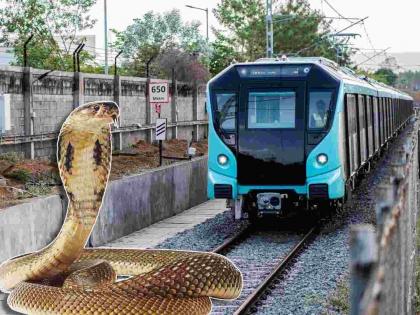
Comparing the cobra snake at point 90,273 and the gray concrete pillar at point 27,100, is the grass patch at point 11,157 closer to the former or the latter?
the gray concrete pillar at point 27,100

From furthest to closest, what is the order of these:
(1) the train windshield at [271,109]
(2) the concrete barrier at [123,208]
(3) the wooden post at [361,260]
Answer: (1) the train windshield at [271,109] → (2) the concrete barrier at [123,208] → (3) the wooden post at [361,260]

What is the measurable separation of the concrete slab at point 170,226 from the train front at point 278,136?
1.47m

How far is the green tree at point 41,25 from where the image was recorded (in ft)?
146

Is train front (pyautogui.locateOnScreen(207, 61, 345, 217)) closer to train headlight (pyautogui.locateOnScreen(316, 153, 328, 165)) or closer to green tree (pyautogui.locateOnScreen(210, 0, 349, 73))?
train headlight (pyautogui.locateOnScreen(316, 153, 328, 165))

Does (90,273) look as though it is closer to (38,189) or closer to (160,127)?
(38,189)

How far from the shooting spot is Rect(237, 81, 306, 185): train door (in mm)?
15266

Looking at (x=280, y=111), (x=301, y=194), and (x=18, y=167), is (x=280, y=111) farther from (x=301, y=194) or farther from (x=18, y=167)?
(x=18, y=167)

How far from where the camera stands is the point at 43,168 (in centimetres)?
1909

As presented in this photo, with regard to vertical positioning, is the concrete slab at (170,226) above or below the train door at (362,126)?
below

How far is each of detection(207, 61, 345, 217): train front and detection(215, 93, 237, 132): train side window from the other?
0.06 feet

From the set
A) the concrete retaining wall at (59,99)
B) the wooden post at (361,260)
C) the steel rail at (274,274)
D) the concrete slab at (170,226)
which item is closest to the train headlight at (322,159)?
Result: the steel rail at (274,274)

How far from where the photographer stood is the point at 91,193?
3186 mm

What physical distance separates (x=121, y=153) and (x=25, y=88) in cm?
392

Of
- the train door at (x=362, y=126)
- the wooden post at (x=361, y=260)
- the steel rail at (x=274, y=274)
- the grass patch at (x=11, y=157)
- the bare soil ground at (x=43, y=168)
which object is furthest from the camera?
the grass patch at (x=11, y=157)
